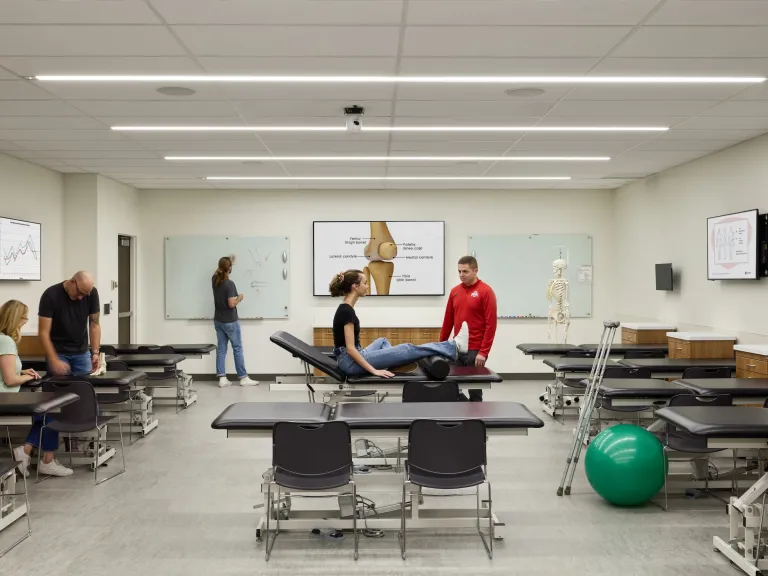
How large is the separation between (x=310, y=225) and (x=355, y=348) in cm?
571

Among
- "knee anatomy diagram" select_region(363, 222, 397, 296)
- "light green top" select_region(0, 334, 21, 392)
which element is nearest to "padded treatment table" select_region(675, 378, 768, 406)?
"light green top" select_region(0, 334, 21, 392)

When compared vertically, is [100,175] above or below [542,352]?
above

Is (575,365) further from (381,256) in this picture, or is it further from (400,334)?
(381,256)

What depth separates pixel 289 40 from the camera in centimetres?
392

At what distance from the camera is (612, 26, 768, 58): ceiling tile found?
3.76 metres

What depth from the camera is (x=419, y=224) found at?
1031cm

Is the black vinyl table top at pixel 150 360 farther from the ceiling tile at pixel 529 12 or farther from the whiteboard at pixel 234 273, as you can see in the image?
the ceiling tile at pixel 529 12

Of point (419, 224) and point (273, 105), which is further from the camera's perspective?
point (419, 224)

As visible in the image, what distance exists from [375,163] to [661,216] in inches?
140

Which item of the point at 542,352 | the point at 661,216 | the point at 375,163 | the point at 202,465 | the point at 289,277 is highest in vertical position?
the point at 375,163

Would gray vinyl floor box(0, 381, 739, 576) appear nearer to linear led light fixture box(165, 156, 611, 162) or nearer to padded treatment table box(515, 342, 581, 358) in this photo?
padded treatment table box(515, 342, 581, 358)

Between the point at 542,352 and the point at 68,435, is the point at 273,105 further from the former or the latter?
the point at 542,352

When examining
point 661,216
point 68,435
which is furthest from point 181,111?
point 661,216

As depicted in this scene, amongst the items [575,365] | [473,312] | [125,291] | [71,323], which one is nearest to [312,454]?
[473,312]
